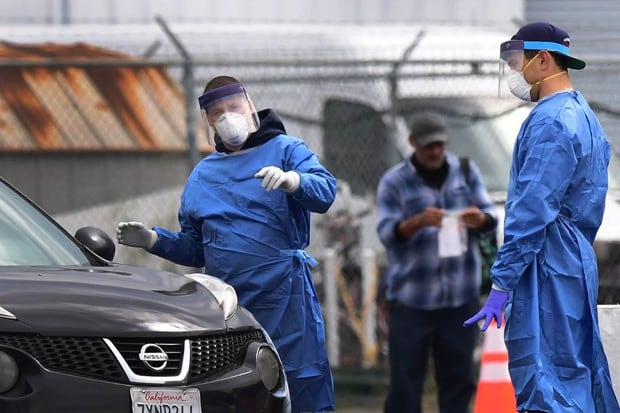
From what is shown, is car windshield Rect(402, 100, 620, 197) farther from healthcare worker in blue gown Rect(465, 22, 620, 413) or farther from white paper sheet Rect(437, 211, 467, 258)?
healthcare worker in blue gown Rect(465, 22, 620, 413)

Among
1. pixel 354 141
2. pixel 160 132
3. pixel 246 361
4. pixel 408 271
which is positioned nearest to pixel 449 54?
pixel 354 141

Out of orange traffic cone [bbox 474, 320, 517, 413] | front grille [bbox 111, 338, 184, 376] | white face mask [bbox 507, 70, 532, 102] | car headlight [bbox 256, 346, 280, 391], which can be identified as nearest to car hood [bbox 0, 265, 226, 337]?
front grille [bbox 111, 338, 184, 376]

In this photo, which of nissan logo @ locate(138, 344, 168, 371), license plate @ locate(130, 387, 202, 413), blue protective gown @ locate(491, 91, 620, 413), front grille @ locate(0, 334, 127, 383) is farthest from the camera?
blue protective gown @ locate(491, 91, 620, 413)

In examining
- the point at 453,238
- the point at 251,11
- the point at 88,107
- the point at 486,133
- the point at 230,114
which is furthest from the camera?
the point at 251,11

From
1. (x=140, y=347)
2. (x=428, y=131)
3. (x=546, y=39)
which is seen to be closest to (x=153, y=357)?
(x=140, y=347)

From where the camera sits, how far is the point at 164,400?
6.01 meters

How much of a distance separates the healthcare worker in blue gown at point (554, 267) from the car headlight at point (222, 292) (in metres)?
0.89

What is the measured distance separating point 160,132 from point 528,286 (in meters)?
6.63

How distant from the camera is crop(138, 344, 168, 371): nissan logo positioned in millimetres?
6051

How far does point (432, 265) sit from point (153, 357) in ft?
11.5

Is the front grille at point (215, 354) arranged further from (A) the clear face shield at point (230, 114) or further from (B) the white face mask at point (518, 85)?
(B) the white face mask at point (518, 85)

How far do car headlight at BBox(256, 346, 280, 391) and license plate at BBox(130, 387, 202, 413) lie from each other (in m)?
0.41

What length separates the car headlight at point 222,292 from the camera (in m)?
6.60

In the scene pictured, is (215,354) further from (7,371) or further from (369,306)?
(369,306)
